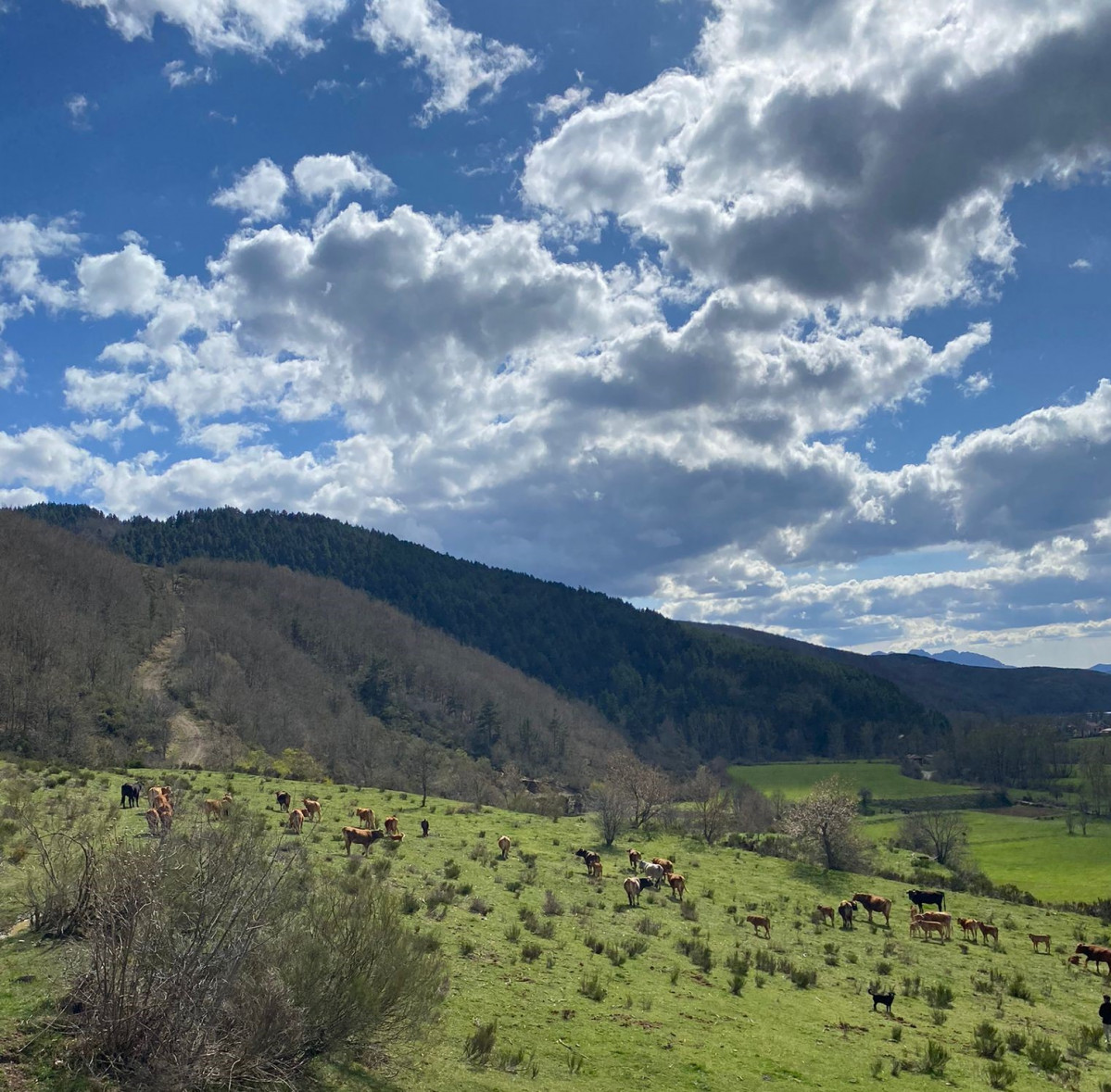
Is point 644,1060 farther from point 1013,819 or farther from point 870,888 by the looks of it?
point 1013,819

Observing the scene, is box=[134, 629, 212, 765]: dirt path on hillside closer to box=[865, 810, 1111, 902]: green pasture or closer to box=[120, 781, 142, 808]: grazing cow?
box=[120, 781, 142, 808]: grazing cow

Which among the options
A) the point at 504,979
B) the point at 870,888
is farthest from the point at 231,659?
the point at 504,979

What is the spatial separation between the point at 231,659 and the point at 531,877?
113244mm

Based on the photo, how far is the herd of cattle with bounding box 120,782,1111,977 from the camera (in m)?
27.2

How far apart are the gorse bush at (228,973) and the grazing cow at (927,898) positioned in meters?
32.7

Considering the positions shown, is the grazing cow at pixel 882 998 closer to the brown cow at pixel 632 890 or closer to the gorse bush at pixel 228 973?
Result: the brown cow at pixel 632 890

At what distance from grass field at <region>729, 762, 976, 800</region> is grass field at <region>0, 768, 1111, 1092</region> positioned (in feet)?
260

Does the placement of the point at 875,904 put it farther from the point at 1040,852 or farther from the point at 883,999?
the point at 1040,852

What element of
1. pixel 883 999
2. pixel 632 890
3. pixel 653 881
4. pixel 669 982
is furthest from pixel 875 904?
pixel 669 982

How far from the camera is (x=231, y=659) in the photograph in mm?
127250

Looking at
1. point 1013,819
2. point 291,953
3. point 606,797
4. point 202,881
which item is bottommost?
point 1013,819

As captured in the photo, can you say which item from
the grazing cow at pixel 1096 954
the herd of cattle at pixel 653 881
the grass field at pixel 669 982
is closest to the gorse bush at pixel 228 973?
the grass field at pixel 669 982

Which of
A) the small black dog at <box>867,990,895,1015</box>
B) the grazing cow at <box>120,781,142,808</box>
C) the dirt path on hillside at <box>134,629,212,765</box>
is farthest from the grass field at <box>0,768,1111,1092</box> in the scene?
the dirt path on hillside at <box>134,629,212,765</box>

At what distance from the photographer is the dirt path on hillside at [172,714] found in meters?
79.9
